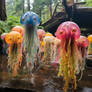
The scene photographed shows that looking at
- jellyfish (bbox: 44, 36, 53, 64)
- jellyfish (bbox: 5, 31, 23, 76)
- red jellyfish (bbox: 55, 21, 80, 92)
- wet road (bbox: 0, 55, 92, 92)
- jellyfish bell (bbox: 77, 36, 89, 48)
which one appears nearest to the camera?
red jellyfish (bbox: 55, 21, 80, 92)

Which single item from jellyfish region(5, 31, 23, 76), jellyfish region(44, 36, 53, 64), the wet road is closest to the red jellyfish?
the wet road

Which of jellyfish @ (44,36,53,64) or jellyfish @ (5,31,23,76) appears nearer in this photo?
jellyfish @ (5,31,23,76)

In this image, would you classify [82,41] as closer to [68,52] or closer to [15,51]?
[68,52]

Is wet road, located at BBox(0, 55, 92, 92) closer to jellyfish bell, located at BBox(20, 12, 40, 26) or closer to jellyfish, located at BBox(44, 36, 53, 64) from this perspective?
jellyfish, located at BBox(44, 36, 53, 64)

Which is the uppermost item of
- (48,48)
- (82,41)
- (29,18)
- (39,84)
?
(29,18)

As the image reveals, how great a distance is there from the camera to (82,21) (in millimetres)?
8875

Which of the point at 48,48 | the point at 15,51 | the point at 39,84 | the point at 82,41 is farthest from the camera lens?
the point at 48,48

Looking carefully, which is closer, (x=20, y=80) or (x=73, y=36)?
(x=73, y=36)

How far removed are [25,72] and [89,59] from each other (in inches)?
119

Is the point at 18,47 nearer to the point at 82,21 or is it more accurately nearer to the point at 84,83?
the point at 84,83

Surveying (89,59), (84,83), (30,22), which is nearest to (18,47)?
(30,22)

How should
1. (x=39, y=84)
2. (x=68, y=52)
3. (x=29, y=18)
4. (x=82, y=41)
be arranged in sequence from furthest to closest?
(x=39, y=84), (x=82, y=41), (x=29, y=18), (x=68, y=52)

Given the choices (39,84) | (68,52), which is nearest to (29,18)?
(68,52)

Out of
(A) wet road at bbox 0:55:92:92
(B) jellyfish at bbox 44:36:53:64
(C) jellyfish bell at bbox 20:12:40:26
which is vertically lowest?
(A) wet road at bbox 0:55:92:92
